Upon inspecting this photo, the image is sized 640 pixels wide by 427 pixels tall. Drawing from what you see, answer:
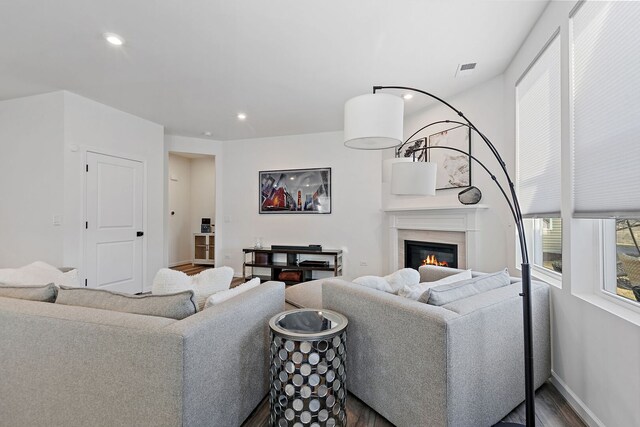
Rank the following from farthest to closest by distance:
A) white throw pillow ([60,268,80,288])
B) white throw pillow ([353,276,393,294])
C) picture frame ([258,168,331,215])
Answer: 1. picture frame ([258,168,331,215])
2. white throw pillow ([60,268,80,288])
3. white throw pillow ([353,276,393,294])

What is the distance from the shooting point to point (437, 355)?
50.4 inches

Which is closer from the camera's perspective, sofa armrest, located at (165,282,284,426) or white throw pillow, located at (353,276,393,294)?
sofa armrest, located at (165,282,284,426)

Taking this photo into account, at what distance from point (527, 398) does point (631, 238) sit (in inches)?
37.3

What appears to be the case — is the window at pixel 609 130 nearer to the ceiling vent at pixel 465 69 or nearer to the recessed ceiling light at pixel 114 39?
the ceiling vent at pixel 465 69

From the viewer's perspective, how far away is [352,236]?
4.87m

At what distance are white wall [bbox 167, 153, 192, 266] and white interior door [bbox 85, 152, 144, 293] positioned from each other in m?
2.26

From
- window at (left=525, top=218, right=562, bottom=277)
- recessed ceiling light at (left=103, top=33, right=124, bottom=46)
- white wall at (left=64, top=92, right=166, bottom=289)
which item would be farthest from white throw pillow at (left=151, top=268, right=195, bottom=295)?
white wall at (left=64, top=92, right=166, bottom=289)

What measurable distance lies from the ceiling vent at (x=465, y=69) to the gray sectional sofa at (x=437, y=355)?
6.78ft

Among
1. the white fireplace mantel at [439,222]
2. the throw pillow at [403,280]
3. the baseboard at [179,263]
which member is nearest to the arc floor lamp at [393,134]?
the throw pillow at [403,280]

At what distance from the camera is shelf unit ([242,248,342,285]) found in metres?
4.67

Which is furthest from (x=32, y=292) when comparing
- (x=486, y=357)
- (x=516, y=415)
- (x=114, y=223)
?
(x=516, y=415)

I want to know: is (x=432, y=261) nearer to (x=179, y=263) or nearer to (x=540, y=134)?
(x=540, y=134)

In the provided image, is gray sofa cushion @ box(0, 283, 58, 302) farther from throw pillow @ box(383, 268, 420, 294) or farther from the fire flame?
the fire flame

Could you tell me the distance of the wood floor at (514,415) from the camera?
160 cm
